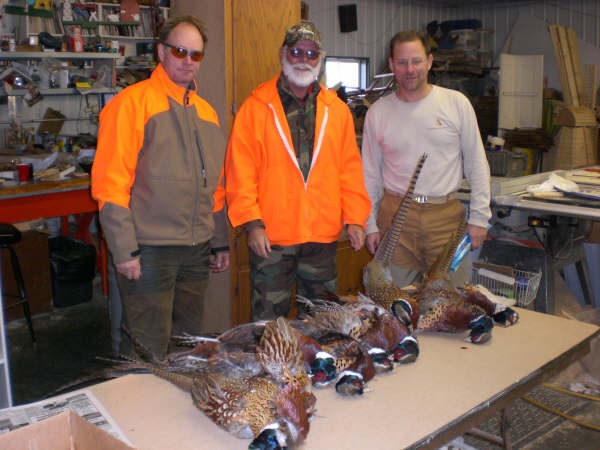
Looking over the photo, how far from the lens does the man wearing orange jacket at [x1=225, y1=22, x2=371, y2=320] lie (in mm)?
2377

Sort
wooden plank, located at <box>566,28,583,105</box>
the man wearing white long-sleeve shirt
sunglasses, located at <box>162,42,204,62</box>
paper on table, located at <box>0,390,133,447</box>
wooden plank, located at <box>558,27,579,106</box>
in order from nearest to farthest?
paper on table, located at <box>0,390,133,447</box>, sunglasses, located at <box>162,42,204,62</box>, the man wearing white long-sleeve shirt, wooden plank, located at <box>558,27,579,106</box>, wooden plank, located at <box>566,28,583,105</box>

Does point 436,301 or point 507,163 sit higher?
point 507,163

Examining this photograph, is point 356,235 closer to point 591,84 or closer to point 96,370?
point 96,370

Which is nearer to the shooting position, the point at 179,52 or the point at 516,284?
the point at 179,52

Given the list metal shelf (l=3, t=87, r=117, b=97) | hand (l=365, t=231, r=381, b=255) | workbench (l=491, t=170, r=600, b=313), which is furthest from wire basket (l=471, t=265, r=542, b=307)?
metal shelf (l=3, t=87, r=117, b=97)

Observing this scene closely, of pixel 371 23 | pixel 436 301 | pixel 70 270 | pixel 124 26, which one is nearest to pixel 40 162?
pixel 70 270

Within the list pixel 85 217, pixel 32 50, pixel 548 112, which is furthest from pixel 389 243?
pixel 548 112

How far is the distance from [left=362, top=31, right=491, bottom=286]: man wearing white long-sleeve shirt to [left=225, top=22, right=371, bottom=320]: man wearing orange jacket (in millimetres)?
271

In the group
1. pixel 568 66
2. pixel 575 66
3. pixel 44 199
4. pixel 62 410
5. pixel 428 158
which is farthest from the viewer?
pixel 575 66

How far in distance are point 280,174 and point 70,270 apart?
8.98 ft

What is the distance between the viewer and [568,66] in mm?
6719

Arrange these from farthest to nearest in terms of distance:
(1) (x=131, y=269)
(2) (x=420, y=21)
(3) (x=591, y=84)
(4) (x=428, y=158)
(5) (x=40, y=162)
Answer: (2) (x=420, y=21)
(3) (x=591, y=84)
(5) (x=40, y=162)
(4) (x=428, y=158)
(1) (x=131, y=269)

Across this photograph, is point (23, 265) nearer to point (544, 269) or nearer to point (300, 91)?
point (300, 91)

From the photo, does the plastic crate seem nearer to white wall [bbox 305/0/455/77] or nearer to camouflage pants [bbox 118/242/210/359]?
camouflage pants [bbox 118/242/210/359]
